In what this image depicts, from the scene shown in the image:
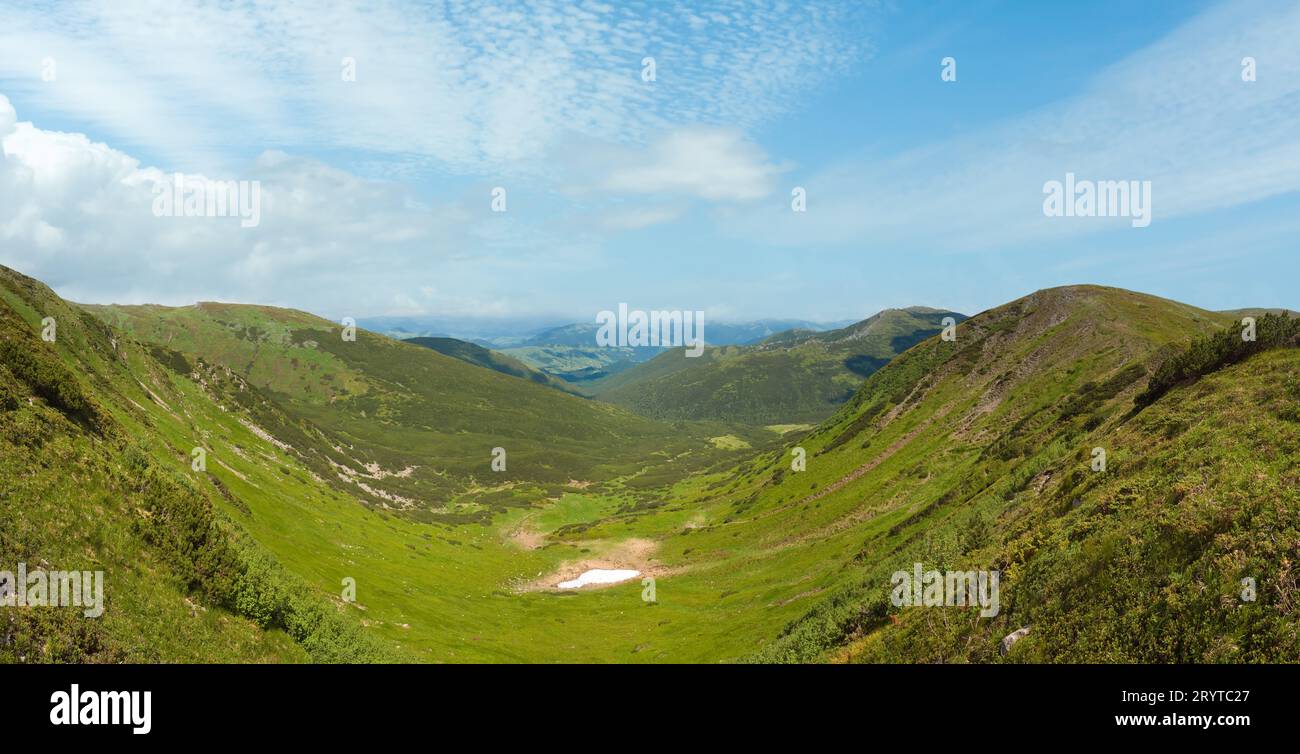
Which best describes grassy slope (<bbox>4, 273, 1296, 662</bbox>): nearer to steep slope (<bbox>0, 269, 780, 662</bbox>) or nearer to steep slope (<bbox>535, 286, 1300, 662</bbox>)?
steep slope (<bbox>535, 286, 1300, 662</bbox>)

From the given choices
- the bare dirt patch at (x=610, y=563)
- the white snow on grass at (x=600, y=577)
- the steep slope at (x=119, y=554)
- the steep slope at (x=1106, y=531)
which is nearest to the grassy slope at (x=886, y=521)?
the steep slope at (x=1106, y=531)

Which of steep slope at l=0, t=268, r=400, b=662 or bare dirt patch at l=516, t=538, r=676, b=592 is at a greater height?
steep slope at l=0, t=268, r=400, b=662

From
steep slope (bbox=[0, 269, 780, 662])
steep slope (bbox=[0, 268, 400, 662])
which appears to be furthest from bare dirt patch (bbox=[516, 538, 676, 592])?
steep slope (bbox=[0, 268, 400, 662])

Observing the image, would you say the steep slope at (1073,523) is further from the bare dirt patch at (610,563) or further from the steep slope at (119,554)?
the steep slope at (119,554)

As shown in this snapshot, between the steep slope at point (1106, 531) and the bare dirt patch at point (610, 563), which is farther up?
the steep slope at point (1106, 531)

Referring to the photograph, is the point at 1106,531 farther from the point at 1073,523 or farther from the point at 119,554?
the point at 119,554

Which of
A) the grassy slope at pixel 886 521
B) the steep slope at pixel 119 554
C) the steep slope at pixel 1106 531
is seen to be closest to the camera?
the steep slope at pixel 1106 531

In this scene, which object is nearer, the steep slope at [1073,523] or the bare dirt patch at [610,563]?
the steep slope at [1073,523]

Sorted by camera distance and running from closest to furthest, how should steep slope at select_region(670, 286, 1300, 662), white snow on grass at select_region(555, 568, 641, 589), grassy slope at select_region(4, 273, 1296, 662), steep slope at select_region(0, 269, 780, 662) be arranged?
steep slope at select_region(670, 286, 1300, 662)
grassy slope at select_region(4, 273, 1296, 662)
steep slope at select_region(0, 269, 780, 662)
white snow on grass at select_region(555, 568, 641, 589)
